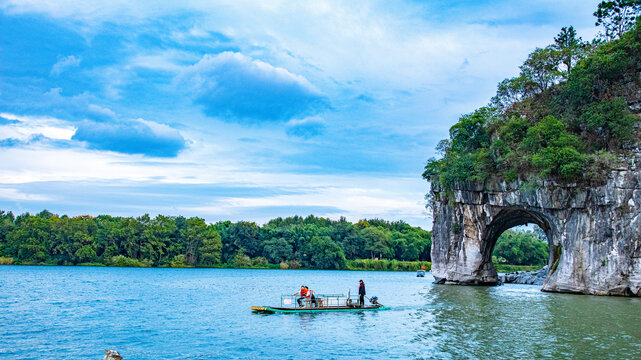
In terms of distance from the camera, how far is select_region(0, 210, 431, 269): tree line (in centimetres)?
8506

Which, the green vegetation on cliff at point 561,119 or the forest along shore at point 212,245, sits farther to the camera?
the forest along shore at point 212,245

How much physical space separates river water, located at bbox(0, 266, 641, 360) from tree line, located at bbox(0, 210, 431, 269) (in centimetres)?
5663

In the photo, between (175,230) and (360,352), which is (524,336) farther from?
(175,230)

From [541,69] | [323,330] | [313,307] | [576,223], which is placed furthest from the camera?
[541,69]

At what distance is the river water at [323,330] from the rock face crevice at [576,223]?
287cm

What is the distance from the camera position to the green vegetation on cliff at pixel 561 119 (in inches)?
1458

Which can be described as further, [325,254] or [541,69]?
[325,254]

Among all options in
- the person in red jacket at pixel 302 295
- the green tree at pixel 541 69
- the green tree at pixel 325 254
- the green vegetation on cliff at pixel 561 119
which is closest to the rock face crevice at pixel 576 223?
the green vegetation on cliff at pixel 561 119

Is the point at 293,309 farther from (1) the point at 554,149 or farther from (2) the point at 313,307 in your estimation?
(1) the point at 554,149

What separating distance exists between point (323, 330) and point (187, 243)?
79.9 metres

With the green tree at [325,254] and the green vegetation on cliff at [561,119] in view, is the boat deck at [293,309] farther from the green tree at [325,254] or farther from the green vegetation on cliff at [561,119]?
the green tree at [325,254]

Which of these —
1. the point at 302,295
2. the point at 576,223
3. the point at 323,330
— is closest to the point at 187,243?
the point at 302,295

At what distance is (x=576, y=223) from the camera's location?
38.4 m

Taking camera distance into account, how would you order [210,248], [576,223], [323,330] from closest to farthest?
[323,330], [576,223], [210,248]
